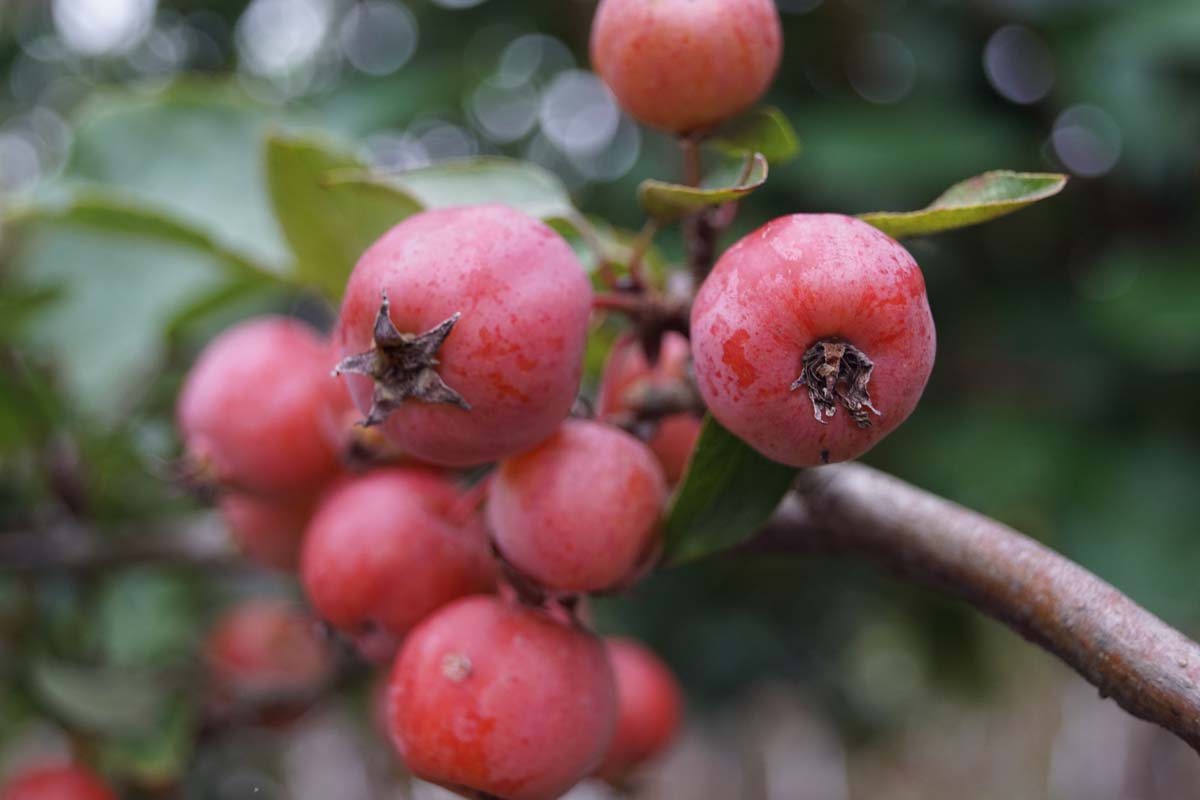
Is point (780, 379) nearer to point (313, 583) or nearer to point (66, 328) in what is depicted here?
point (313, 583)

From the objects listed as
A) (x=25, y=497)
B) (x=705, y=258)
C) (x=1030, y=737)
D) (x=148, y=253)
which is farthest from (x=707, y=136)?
(x=1030, y=737)

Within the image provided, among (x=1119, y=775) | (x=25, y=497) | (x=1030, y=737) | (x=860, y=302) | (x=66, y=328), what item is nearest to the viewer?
(x=860, y=302)

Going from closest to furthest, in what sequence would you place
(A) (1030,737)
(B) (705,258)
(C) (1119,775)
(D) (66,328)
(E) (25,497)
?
(B) (705,258)
(D) (66,328)
(E) (25,497)
(C) (1119,775)
(A) (1030,737)

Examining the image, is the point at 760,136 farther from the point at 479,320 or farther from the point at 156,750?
the point at 156,750

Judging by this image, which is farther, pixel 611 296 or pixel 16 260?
pixel 16 260

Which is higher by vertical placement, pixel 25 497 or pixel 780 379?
pixel 780 379

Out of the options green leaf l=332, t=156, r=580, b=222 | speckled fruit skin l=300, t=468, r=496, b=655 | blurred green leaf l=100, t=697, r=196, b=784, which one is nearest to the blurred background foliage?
blurred green leaf l=100, t=697, r=196, b=784

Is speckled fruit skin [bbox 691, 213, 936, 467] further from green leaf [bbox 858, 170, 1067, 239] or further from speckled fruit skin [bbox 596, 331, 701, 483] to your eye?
speckled fruit skin [bbox 596, 331, 701, 483]
